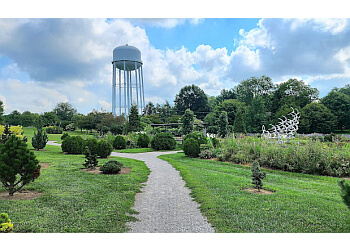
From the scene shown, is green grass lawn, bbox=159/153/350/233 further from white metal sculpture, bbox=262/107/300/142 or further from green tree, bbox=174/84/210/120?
green tree, bbox=174/84/210/120

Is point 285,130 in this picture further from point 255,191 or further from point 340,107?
point 340,107

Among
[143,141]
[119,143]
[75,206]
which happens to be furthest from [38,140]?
[75,206]

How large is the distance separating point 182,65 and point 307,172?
5.99 m

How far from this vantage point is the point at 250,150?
10.6m

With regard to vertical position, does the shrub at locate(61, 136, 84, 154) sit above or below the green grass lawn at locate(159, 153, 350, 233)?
above

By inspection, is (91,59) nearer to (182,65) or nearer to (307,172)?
(182,65)

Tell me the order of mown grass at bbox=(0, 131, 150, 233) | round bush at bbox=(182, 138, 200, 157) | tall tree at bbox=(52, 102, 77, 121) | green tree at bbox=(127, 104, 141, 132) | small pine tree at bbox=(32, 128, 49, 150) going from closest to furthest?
mown grass at bbox=(0, 131, 150, 233) → round bush at bbox=(182, 138, 200, 157) → small pine tree at bbox=(32, 128, 49, 150) → green tree at bbox=(127, 104, 141, 132) → tall tree at bbox=(52, 102, 77, 121)

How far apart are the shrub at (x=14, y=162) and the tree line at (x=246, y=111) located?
1535 cm

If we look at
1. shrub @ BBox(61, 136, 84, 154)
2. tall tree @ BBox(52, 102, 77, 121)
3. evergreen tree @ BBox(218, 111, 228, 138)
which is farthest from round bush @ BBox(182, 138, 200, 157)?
tall tree @ BBox(52, 102, 77, 121)

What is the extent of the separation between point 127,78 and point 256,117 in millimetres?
19100

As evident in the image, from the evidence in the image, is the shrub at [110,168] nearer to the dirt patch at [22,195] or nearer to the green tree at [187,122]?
the dirt patch at [22,195]

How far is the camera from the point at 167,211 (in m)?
4.30

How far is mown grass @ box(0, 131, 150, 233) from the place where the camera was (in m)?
3.45

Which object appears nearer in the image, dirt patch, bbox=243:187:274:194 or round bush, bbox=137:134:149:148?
dirt patch, bbox=243:187:274:194
